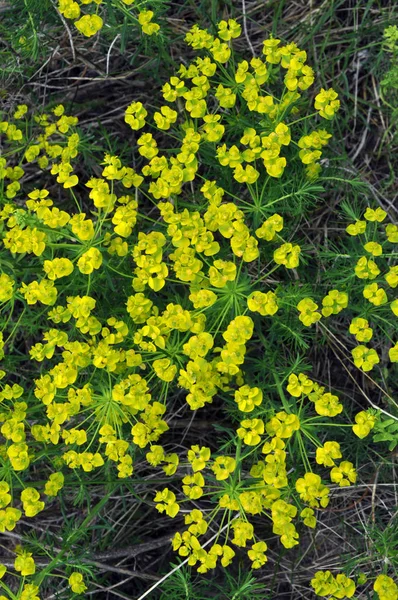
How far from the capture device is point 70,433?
8.75 ft

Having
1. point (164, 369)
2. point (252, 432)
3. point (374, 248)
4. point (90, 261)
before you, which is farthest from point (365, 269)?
point (90, 261)

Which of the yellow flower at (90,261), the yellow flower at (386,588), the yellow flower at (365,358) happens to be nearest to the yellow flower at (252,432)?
the yellow flower at (365,358)

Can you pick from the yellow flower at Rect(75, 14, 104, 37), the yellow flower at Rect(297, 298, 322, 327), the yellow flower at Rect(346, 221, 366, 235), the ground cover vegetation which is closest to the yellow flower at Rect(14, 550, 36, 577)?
the ground cover vegetation

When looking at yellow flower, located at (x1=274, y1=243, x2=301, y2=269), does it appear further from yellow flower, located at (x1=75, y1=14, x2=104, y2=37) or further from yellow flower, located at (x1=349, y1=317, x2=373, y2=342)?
yellow flower, located at (x1=75, y1=14, x2=104, y2=37)

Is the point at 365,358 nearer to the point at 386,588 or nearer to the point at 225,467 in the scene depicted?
the point at 225,467

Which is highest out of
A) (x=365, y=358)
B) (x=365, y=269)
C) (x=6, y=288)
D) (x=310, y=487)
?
(x=6, y=288)

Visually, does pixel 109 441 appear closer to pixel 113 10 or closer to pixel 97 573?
pixel 97 573

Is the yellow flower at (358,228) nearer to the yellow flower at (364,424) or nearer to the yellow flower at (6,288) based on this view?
the yellow flower at (364,424)

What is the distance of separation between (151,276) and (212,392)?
54 centimetres

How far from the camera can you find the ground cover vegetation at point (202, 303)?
8.59 feet

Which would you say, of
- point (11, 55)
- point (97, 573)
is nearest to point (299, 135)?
point (11, 55)

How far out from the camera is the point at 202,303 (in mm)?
2562

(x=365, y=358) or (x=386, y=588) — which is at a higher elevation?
(x=365, y=358)

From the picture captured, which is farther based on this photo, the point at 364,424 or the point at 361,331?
the point at 361,331
